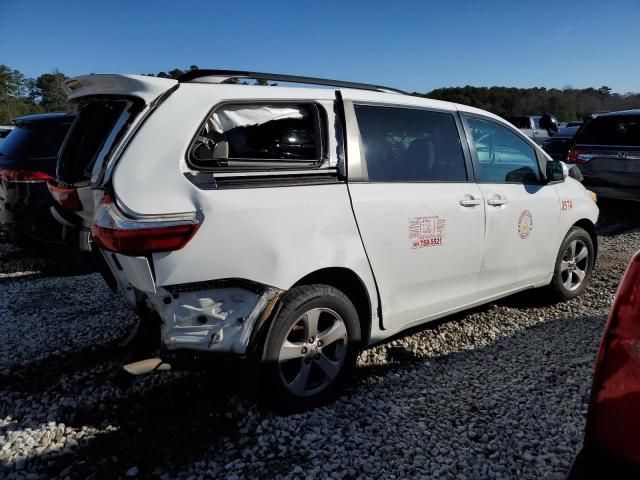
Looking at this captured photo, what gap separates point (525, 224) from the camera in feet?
12.7

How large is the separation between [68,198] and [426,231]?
2290 millimetres

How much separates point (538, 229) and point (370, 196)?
6.11 feet

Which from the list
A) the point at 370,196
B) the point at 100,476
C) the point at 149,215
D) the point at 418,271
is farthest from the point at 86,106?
the point at 418,271

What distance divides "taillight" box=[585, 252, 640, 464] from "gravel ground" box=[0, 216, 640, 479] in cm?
120

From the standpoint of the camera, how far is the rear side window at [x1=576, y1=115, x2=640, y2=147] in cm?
783

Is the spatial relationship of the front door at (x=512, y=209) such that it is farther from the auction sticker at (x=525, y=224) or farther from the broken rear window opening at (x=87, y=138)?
the broken rear window opening at (x=87, y=138)

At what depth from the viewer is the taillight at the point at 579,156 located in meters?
8.23

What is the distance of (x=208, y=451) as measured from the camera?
8.16 ft

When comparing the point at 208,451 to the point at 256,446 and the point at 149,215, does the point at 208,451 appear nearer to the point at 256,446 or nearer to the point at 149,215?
the point at 256,446

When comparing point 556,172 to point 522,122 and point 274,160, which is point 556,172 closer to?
point 274,160

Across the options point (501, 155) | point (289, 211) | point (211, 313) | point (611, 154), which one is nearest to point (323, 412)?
point (211, 313)

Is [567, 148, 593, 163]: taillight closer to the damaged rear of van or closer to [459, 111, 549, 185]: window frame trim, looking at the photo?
[459, 111, 549, 185]: window frame trim

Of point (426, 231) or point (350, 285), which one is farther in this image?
point (426, 231)

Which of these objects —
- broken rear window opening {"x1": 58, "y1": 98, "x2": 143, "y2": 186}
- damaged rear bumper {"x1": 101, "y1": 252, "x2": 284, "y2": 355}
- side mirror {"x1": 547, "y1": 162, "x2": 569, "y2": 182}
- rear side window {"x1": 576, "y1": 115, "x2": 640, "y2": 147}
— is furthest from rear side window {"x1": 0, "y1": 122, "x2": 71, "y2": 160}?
rear side window {"x1": 576, "y1": 115, "x2": 640, "y2": 147}
